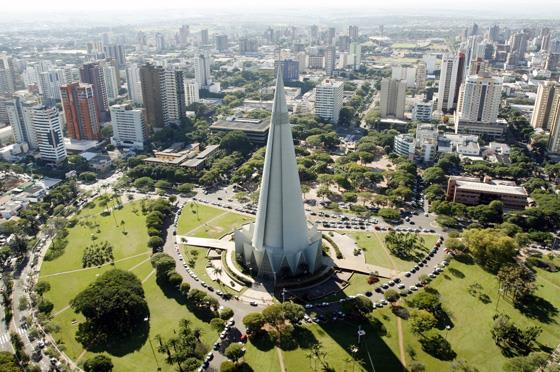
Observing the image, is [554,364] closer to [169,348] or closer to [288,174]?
Result: [288,174]

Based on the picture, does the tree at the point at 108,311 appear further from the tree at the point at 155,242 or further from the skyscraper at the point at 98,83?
the skyscraper at the point at 98,83

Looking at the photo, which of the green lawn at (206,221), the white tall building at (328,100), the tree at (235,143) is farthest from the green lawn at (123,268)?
the white tall building at (328,100)

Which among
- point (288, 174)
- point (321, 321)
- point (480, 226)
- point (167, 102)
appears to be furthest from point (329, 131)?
point (321, 321)

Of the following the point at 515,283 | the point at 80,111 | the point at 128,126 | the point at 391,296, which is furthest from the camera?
the point at 128,126

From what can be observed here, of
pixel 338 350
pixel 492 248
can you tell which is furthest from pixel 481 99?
pixel 338 350

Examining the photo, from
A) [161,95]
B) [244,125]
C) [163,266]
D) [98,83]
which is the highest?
[98,83]

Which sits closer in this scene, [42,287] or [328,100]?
[42,287]

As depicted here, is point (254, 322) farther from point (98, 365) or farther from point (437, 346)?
point (437, 346)

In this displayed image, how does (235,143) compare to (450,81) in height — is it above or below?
below
